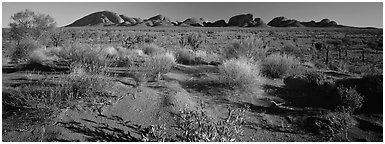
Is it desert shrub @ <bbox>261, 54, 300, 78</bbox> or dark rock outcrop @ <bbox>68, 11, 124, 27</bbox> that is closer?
desert shrub @ <bbox>261, 54, 300, 78</bbox>

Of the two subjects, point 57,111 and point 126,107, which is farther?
point 126,107

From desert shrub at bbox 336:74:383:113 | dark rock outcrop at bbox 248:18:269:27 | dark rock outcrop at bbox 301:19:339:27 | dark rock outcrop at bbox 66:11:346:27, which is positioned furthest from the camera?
dark rock outcrop at bbox 248:18:269:27

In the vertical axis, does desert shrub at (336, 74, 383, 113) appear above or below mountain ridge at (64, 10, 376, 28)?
below

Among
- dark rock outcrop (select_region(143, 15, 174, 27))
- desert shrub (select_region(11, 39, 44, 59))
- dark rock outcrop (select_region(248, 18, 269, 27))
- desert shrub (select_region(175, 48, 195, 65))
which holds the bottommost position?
desert shrub (select_region(175, 48, 195, 65))

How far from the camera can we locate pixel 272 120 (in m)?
5.94

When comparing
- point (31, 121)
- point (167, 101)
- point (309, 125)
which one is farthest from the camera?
point (167, 101)

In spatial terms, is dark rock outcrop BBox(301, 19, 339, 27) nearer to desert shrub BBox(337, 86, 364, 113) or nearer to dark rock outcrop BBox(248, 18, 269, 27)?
dark rock outcrop BBox(248, 18, 269, 27)

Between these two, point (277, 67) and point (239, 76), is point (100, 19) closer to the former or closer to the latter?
point (277, 67)

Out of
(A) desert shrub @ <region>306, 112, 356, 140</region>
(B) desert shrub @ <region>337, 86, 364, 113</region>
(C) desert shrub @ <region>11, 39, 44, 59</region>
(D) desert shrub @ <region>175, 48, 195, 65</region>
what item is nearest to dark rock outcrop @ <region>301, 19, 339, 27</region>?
(D) desert shrub @ <region>175, 48, 195, 65</region>

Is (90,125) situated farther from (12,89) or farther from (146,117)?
(12,89)

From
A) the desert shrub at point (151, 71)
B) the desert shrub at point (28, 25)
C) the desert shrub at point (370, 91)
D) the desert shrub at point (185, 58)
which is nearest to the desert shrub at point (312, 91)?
the desert shrub at point (370, 91)

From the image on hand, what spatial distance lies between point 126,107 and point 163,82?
190 centimetres

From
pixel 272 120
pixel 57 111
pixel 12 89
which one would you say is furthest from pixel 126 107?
pixel 272 120

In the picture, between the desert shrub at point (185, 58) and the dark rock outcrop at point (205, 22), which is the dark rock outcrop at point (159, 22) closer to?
the dark rock outcrop at point (205, 22)
